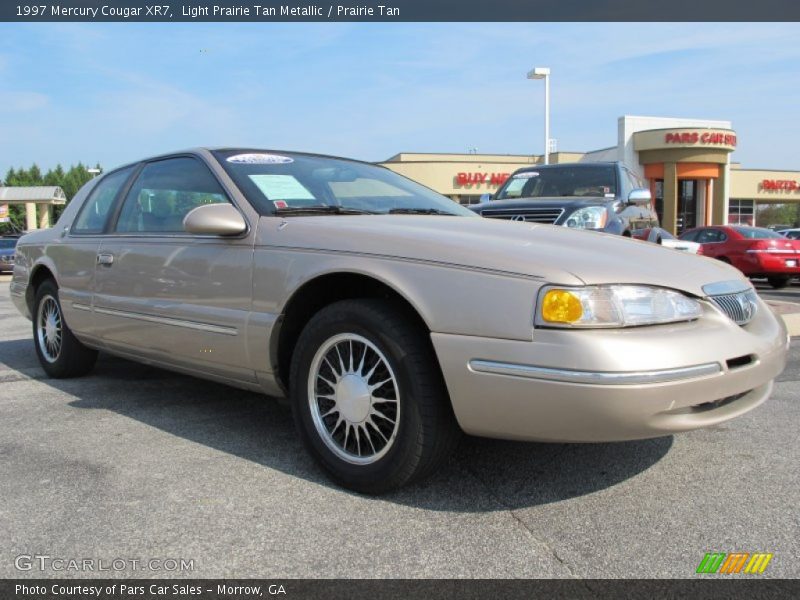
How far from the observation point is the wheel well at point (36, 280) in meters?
5.21

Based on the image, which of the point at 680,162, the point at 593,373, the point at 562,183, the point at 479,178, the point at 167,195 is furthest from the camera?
the point at 479,178

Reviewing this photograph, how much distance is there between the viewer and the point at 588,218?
6707 mm

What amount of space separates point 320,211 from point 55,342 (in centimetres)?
274

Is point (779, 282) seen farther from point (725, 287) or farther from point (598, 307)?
point (598, 307)

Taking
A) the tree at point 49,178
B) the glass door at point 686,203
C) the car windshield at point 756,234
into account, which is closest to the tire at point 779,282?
the car windshield at point 756,234

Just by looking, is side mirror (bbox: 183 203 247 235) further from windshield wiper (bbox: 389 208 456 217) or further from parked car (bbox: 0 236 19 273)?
parked car (bbox: 0 236 19 273)

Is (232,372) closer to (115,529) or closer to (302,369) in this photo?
(302,369)

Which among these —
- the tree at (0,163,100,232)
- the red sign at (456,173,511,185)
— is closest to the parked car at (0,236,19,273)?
the red sign at (456,173,511,185)

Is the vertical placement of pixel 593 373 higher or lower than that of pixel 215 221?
lower

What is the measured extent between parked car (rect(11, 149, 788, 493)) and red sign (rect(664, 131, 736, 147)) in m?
32.9

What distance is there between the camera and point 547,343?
2387mm

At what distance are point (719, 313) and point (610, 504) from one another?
85cm

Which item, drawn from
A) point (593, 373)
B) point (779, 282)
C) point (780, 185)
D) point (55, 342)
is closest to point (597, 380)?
point (593, 373)

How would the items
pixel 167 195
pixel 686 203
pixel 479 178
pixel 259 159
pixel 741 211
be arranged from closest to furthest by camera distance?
pixel 259 159 → pixel 167 195 → pixel 686 203 → pixel 479 178 → pixel 741 211
